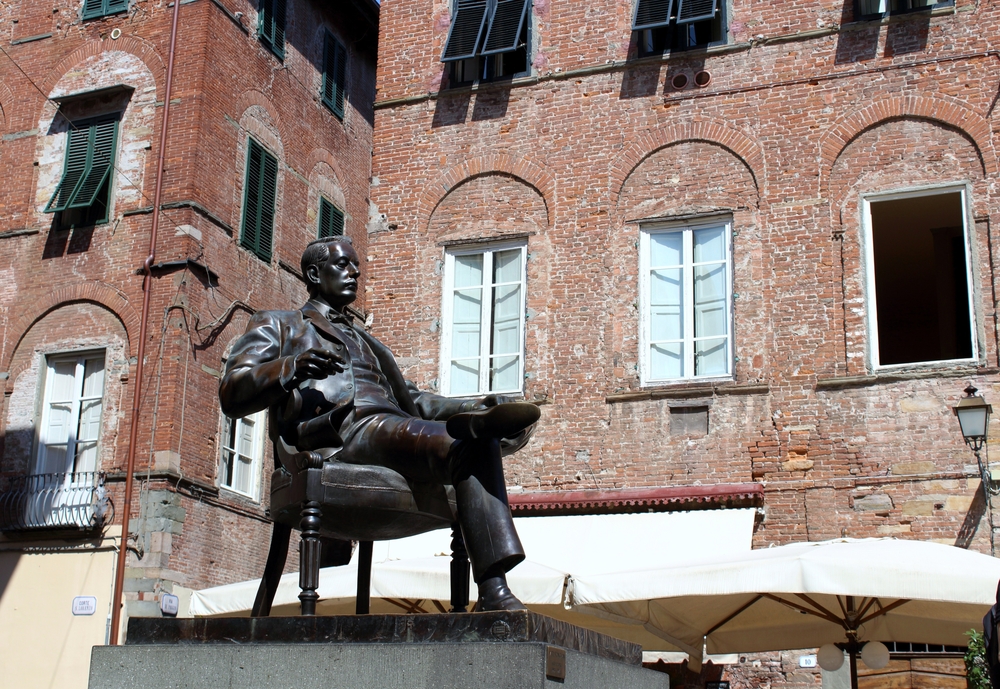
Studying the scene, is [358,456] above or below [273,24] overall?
below

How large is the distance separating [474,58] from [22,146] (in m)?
8.90

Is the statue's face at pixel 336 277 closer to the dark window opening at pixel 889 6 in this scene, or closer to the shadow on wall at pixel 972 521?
the shadow on wall at pixel 972 521

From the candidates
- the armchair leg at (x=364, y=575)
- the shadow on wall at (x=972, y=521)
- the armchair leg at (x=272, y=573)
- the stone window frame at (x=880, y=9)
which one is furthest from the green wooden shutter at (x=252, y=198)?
the armchair leg at (x=272, y=573)

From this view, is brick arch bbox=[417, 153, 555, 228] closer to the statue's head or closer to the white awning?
the white awning

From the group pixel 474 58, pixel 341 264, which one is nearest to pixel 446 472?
pixel 341 264

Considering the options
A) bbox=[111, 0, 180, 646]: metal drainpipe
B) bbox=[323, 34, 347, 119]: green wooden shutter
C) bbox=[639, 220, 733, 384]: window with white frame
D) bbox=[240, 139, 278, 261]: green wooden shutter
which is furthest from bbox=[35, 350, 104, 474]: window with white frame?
bbox=[639, 220, 733, 384]: window with white frame

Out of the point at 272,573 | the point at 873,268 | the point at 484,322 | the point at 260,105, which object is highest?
the point at 260,105

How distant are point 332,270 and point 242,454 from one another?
1417 centimetres

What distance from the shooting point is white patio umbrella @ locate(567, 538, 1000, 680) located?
858 centimetres

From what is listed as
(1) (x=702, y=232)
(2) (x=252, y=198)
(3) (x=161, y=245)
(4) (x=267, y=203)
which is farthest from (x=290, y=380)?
(4) (x=267, y=203)

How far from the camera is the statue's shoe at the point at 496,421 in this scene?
4.68m

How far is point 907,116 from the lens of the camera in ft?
42.9

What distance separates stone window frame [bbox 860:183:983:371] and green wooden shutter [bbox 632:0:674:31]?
3.11 m

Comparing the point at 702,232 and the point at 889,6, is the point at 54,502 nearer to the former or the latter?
the point at 702,232
